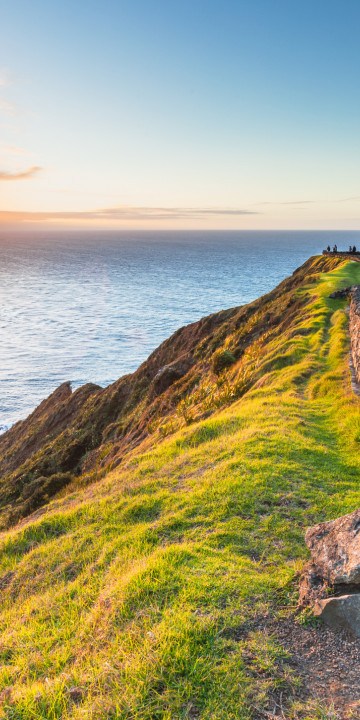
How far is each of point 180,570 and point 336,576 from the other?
1.84 m

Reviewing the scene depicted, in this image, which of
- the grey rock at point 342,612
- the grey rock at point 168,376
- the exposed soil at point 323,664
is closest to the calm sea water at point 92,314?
the grey rock at point 168,376

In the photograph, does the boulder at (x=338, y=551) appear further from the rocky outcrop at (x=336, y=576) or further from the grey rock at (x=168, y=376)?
the grey rock at (x=168, y=376)

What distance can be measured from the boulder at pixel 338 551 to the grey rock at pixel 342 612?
174mm

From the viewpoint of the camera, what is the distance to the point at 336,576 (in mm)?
3963

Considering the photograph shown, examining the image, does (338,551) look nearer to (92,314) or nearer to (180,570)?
(180,570)

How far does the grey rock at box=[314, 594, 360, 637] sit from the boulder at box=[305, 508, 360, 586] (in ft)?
0.57

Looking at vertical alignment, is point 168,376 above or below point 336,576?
below

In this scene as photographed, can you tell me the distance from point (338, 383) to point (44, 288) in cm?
10999

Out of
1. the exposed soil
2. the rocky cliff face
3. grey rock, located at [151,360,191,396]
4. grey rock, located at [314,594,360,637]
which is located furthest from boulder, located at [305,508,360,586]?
grey rock, located at [151,360,191,396]

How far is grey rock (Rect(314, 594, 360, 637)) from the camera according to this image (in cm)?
370

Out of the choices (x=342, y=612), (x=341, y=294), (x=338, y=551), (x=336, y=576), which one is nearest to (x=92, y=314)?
(x=341, y=294)

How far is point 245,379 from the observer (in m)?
13.8

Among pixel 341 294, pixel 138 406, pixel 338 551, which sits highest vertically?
pixel 341 294

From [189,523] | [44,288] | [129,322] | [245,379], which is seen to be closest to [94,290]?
[44,288]
